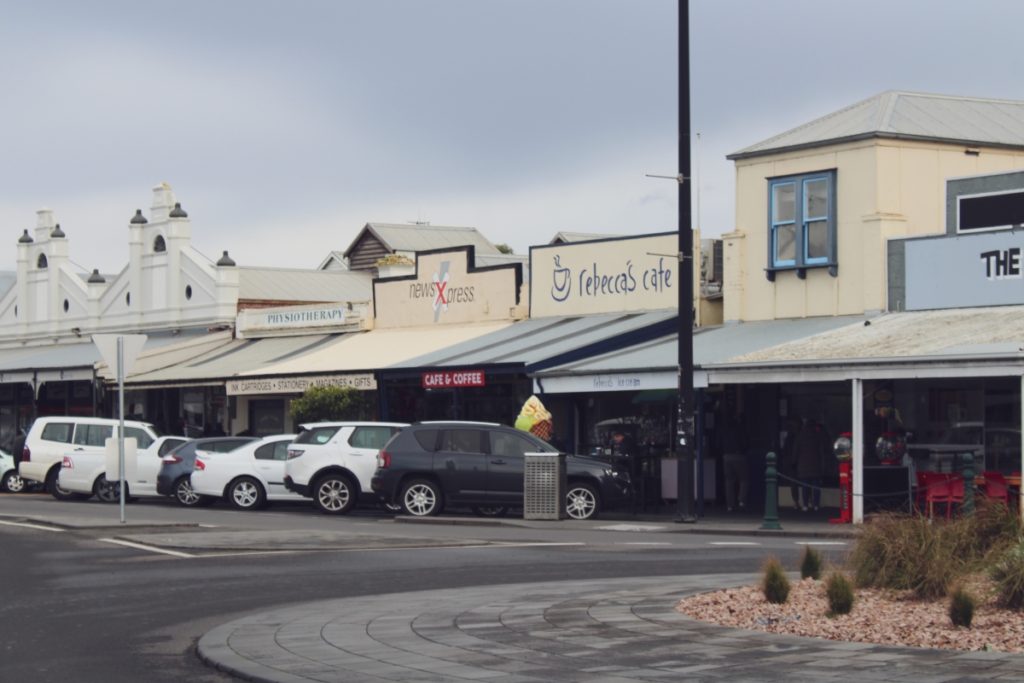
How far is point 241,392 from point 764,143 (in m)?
13.1

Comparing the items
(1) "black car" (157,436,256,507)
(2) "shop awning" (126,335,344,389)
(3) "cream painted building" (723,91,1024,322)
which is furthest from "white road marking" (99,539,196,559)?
(2) "shop awning" (126,335,344,389)

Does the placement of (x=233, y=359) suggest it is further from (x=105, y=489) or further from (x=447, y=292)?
(x=105, y=489)

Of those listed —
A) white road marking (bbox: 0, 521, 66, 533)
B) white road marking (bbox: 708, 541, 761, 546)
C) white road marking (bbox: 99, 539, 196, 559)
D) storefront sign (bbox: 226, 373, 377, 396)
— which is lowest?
white road marking (bbox: 99, 539, 196, 559)

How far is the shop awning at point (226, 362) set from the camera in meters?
37.8

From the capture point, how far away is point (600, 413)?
32094mm

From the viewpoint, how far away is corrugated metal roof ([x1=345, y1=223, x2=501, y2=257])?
5650cm

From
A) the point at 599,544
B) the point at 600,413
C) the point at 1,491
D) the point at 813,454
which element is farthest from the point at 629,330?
the point at 1,491

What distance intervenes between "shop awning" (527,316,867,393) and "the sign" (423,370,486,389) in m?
1.75

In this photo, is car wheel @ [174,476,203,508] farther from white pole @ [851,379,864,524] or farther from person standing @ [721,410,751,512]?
white pole @ [851,379,864,524]

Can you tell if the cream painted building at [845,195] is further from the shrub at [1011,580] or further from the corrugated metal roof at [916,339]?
the shrub at [1011,580]

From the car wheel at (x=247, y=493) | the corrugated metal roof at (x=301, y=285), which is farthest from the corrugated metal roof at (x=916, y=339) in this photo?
the corrugated metal roof at (x=301, y=285)

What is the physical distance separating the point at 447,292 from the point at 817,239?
10976 mm

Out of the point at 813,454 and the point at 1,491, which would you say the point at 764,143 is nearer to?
the point at 813,454

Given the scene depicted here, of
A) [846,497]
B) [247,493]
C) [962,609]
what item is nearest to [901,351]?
[846,497]
